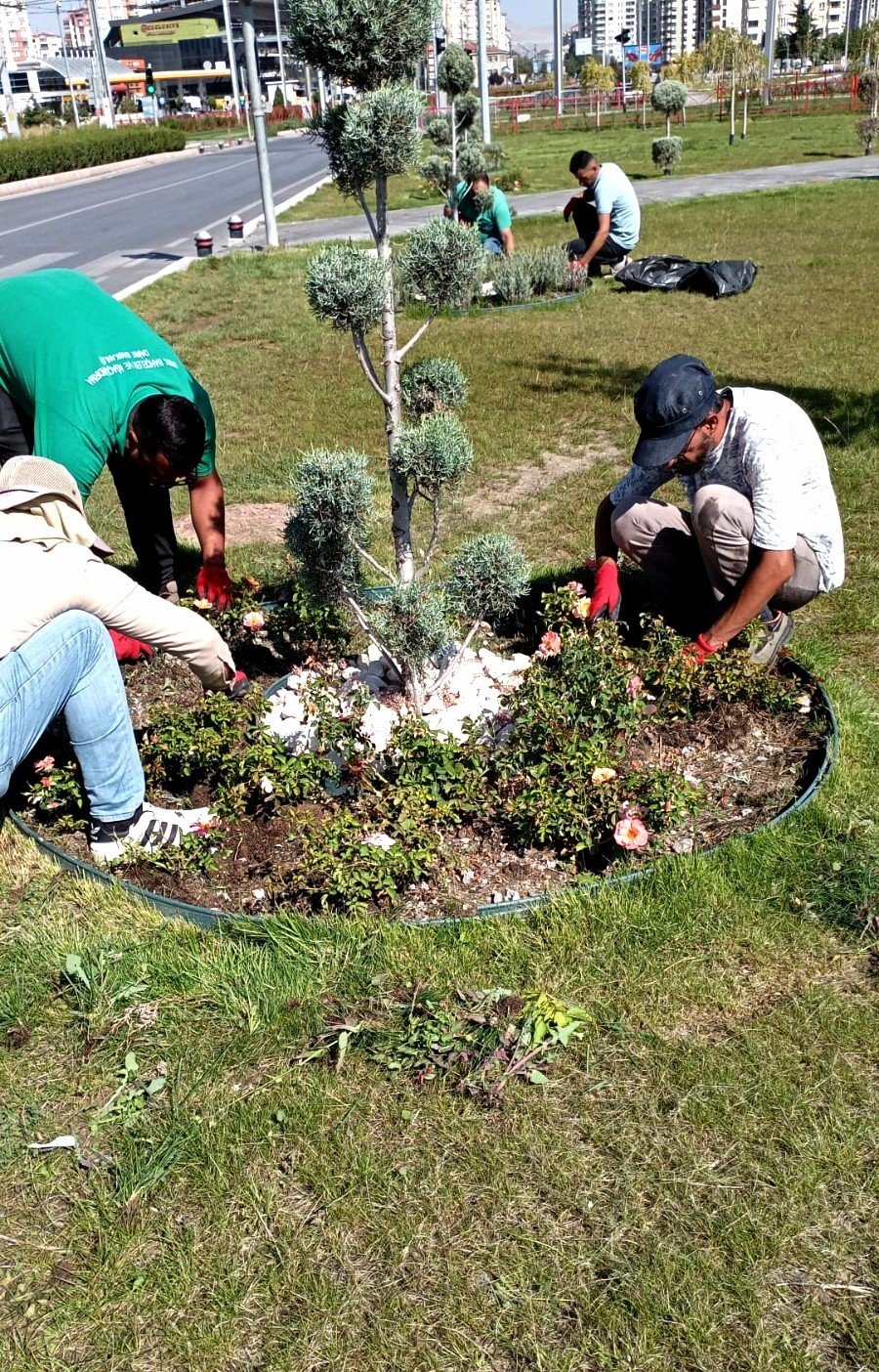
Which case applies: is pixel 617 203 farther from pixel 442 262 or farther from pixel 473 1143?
pixel 473 1143

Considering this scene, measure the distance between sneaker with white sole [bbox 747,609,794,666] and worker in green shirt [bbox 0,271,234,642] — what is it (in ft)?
6.44

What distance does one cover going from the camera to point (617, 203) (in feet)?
36.6

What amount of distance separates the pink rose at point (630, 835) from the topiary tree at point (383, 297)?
0.84 m

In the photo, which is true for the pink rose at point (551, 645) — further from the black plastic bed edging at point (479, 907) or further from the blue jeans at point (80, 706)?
the blue jeans at point (80, 706)

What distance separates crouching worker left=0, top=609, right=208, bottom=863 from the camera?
9.41 ft

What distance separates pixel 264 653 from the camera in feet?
14.0

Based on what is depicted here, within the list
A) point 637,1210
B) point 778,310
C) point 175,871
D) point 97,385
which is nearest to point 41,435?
point 97,385

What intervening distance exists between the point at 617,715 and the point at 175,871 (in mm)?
1358

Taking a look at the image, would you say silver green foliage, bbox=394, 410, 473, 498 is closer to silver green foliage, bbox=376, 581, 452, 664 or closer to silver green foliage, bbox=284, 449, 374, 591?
silver green foliage, bbox=284, 449, 374, 591

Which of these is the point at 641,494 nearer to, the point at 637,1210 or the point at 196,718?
the point at 196,718

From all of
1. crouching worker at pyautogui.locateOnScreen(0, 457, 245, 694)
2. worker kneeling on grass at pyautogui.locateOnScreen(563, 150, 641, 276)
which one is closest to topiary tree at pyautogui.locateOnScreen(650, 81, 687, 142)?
worker kneeling on grass at pyautogui.locateOnScreen(563, 150, 641, 276)

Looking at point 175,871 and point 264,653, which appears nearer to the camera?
point 175,871

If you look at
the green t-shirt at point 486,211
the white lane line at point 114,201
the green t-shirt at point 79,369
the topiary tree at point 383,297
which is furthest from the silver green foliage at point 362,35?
the white lane line at point 114,201

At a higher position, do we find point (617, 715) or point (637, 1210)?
point (617, 715)
